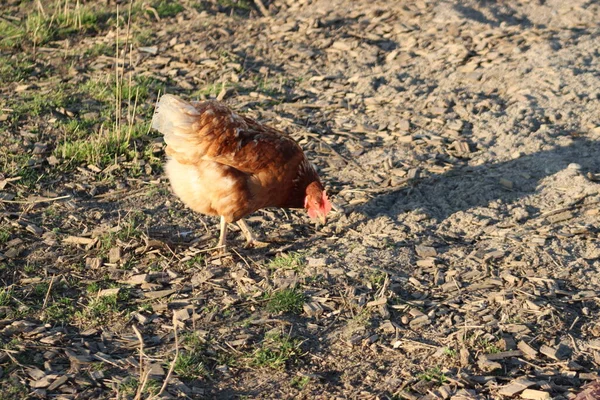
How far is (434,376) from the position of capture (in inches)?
167

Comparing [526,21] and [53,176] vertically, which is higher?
[526,21]

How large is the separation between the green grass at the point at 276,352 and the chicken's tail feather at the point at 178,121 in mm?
1656

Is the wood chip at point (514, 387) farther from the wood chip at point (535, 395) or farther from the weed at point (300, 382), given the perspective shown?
the weed at point (300, 382)

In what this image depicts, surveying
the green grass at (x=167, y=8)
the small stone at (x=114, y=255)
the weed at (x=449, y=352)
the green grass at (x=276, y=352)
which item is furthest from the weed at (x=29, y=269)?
the green grass at (x=167, y=8)

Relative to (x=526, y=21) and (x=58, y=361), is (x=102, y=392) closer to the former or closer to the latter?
(x=58, y=361)

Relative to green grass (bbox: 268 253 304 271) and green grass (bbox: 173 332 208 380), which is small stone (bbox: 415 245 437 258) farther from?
green grass (bbox: 173 332 208 380)

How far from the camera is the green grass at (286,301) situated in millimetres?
4844

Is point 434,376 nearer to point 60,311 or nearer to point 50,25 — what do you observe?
point 60,311

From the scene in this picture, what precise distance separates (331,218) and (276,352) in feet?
5.72

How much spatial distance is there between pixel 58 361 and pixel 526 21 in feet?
22.0

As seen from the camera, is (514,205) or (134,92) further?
(134,92)

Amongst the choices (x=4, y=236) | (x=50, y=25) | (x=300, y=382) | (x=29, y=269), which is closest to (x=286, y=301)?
(x=300, y=382)

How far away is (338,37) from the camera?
8.49m

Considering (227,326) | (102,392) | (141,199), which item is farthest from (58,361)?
(141,199)
